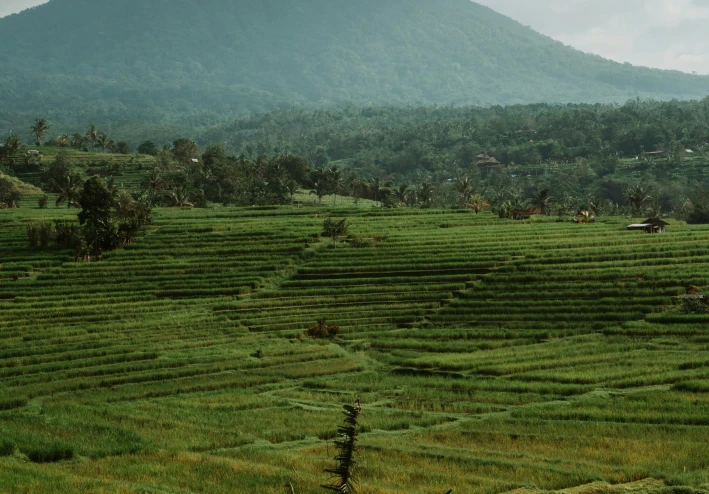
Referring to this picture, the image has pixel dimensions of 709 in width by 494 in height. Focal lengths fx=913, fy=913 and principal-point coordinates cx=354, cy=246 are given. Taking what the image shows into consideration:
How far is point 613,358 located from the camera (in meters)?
41.2

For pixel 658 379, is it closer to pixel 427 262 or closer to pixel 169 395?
pixel 169 395

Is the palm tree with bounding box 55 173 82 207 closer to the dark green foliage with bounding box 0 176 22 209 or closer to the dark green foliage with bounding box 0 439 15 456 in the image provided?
the dark green foliage with bounding box 0 176 22 209

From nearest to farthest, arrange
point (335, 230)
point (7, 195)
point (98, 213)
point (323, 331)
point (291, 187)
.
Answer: point (323, 331)
point (98, 213)
point (335, 230)
point (7, 195)
point (291, 187)

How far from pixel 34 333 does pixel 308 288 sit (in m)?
17.7

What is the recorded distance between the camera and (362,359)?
44.7 m

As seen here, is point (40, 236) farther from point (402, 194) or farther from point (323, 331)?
point (402, 194)

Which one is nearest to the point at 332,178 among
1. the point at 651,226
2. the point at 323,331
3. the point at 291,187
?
the point at 291,187

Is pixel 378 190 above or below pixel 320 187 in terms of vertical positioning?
below

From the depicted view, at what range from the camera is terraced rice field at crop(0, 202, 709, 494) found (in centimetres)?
2538

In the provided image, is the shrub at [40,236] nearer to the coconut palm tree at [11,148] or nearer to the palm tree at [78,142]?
the coconut palm tree at [11,148]

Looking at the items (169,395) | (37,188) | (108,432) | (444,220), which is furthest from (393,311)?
(37,188)

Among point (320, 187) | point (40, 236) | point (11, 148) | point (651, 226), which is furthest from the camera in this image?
point (11, 148)

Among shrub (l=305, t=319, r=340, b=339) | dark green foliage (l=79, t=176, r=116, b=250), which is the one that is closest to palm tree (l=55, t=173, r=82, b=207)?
dark green foliage (l=79, t=176, r=116, b=250)

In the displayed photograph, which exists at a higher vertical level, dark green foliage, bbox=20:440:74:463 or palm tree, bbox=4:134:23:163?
palm tree, bbox=4:134:23:163
